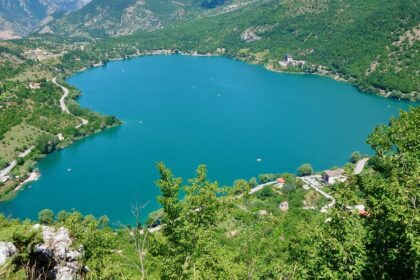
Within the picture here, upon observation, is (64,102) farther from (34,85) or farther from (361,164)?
(361,164)

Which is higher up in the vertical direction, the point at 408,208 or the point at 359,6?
the point at 408,208

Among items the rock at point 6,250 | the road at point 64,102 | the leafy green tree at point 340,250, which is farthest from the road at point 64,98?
the leafy green tree at point 340,250

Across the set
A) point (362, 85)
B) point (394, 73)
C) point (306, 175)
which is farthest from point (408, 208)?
point (394, 73)

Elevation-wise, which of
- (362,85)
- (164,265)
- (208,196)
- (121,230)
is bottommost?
(362,85)

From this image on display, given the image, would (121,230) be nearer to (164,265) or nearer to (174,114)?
(164,265)

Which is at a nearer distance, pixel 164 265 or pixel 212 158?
pixel 164 265

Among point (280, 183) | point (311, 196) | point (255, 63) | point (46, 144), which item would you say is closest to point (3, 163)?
point (46, 144)
